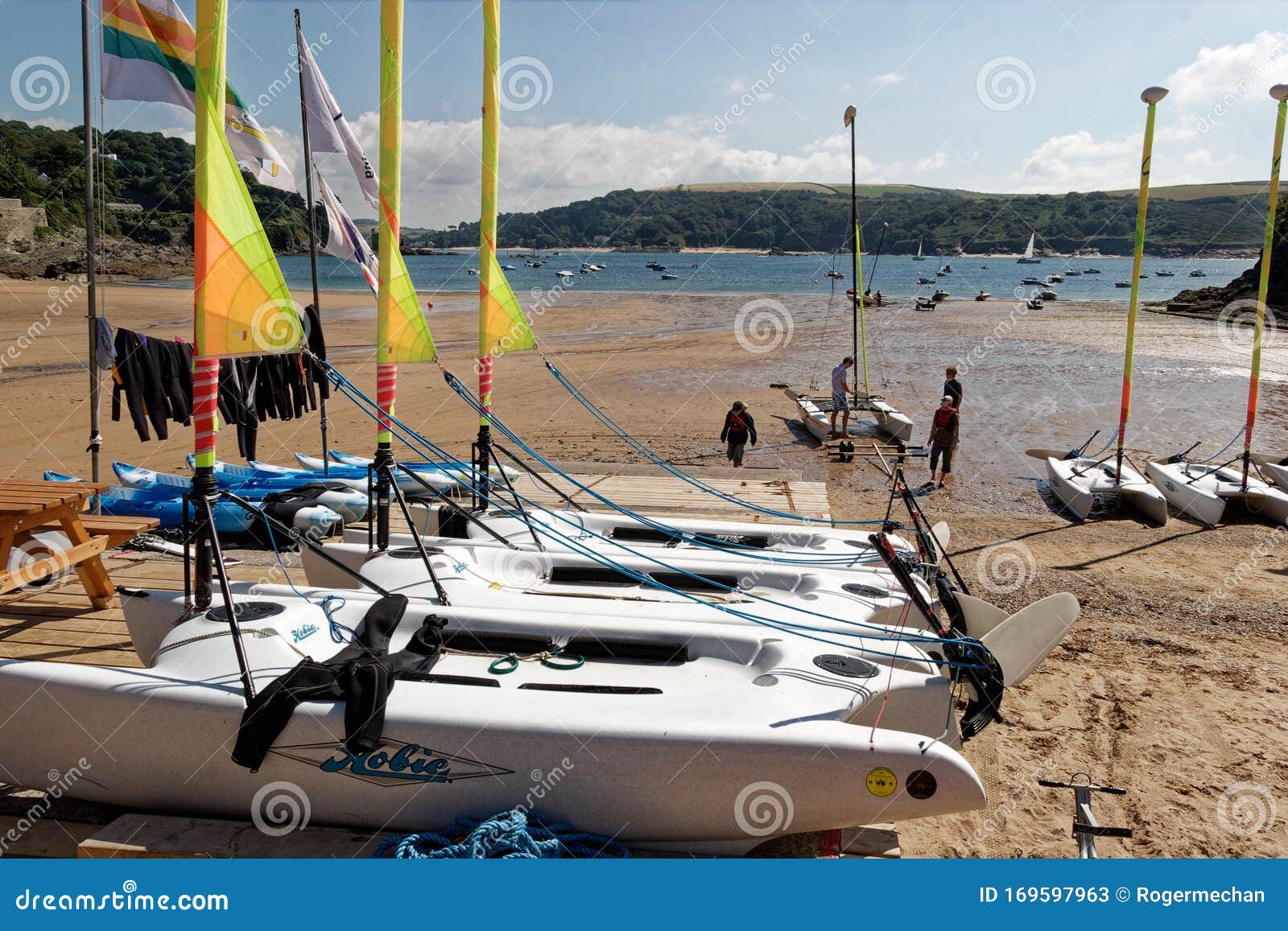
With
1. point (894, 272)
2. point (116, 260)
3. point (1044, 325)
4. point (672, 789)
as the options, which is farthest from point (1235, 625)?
point (894, 272)

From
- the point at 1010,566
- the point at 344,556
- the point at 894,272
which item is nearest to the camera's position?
the point at 344,556

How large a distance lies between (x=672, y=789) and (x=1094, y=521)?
10.9 m

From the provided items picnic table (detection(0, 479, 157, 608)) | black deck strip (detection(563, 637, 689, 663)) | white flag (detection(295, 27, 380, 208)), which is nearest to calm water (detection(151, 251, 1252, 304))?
white flag (detection(295, 27, 380, 208))

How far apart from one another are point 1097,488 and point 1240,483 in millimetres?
2222

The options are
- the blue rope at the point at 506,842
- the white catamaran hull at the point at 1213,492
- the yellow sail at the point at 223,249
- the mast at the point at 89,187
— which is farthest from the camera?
the white catamaran hull at the point at 1213,492

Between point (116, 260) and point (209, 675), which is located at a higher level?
point (116, 260)

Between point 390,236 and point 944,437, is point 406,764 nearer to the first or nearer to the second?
→ point 390,236

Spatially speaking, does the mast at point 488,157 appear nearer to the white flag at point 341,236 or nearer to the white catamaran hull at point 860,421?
the white flag at point 341,236

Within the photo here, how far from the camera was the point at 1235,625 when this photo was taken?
9062 mm

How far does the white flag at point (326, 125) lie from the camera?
34.0ft

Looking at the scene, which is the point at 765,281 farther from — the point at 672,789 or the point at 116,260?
the point at 672,789

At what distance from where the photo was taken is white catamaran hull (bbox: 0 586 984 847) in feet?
15.3

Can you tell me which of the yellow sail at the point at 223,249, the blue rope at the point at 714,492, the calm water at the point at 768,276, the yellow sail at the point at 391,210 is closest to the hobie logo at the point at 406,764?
the yellow sail at the point at 223,249

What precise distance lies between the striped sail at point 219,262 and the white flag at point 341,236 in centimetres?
460
